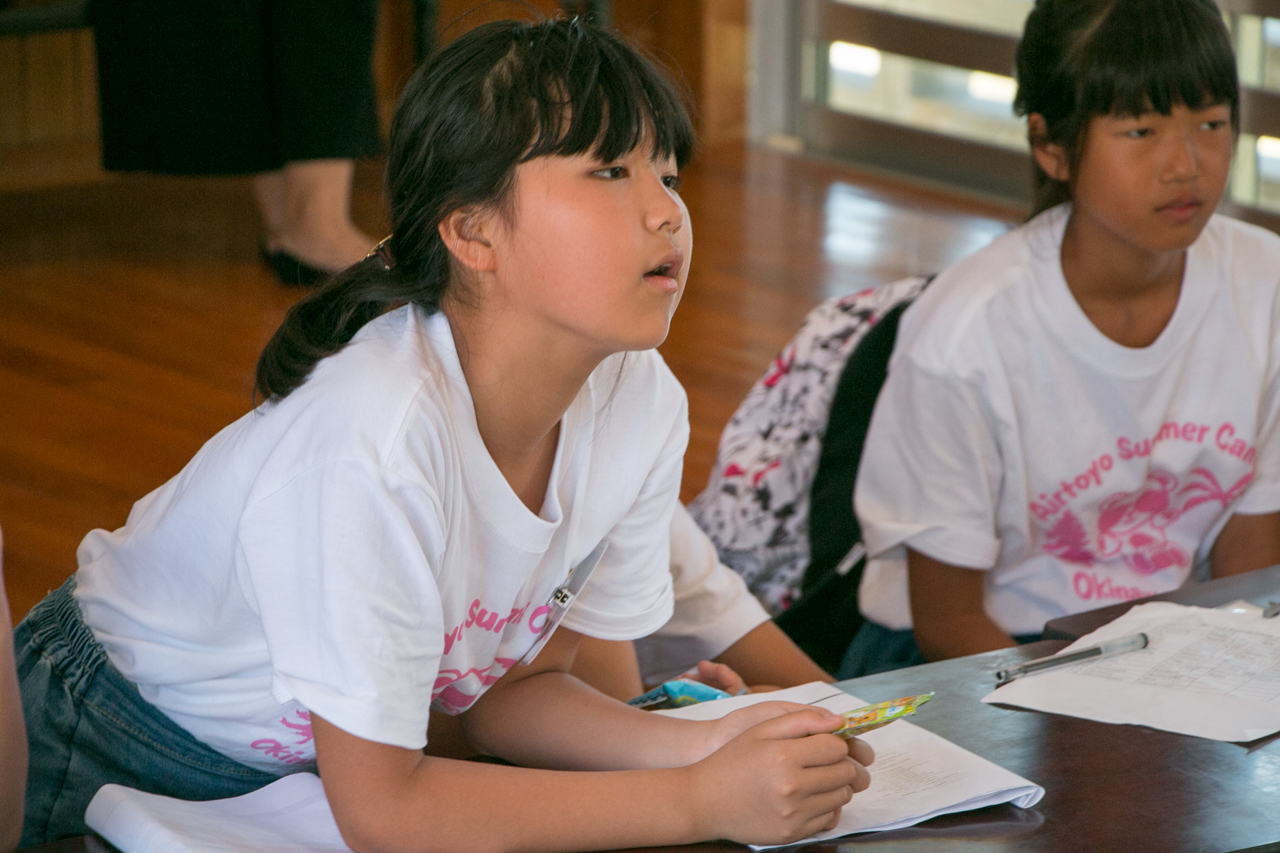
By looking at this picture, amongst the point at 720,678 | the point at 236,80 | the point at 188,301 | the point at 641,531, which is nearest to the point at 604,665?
the point at 720,678

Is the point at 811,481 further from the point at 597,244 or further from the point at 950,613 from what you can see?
the point at 597,244

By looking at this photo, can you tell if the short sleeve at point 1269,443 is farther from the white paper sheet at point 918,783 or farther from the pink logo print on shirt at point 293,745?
the pink logo print on shirt at point 293,745

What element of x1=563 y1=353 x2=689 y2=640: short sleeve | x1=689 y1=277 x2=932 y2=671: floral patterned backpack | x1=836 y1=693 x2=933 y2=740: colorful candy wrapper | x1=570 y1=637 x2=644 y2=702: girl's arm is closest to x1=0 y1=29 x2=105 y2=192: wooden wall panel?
x1=689 y1=277 x2=932 y2=671: floral patterned backpack

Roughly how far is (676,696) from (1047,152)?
0.81 m

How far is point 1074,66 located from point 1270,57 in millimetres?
2548

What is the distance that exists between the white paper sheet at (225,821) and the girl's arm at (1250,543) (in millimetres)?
1081

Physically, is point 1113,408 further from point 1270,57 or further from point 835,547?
point 1270,57

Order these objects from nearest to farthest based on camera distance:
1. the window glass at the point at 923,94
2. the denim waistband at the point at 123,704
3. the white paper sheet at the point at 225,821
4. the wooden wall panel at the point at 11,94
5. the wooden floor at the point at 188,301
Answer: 1. the white paper sheet at the point at 225,821
2. the denim waistband at the point at 123,704
3. the wooden floor at the point at 188,301
4. the wooden wall panel at the point at 11,94
5. the window glass at the point at 923,94

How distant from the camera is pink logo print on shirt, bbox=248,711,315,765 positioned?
1.07 m

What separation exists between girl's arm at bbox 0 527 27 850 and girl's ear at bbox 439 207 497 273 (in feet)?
1.22

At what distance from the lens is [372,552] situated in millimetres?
928

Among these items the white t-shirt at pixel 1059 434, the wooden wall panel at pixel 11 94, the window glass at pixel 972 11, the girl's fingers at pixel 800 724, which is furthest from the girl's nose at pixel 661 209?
the wooden wall panel at pixel 11 94

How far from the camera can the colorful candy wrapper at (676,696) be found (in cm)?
120

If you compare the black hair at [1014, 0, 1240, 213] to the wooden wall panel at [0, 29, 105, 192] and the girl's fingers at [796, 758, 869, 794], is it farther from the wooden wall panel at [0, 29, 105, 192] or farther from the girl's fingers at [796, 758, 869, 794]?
the wooden wall panel at [0, 29, 105, 192]
